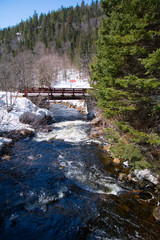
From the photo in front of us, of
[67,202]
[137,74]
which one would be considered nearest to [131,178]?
[67,202]

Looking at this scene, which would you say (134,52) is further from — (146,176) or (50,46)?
(50,46)

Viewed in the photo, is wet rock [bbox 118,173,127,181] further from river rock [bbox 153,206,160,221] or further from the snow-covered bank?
the snow-covered bank

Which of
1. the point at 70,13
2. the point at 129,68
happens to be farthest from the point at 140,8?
the point at 70,13

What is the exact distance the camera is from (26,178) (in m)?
6.64

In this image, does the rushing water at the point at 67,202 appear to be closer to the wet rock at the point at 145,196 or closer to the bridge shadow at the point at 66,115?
the wet rock at the point at 145,196

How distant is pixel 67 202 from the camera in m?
5.43

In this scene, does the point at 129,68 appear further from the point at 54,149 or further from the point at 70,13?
the point at 70,13

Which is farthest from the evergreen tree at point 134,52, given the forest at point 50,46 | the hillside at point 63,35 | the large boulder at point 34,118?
the hillside at point 63,35

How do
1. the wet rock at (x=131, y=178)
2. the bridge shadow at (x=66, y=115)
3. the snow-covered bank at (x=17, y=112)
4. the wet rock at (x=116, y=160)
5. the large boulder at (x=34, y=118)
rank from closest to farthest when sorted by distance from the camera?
1. the wet rock at (x=131, y=178)
2. the wet rock at (x=116, y=160)
3. the snow-covered bank at (x=17, y=112)
4. the large boulder at (x=34, y=118)
5. the bridge shadow at (x=66, y=115)

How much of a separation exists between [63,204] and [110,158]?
4191 millimetres

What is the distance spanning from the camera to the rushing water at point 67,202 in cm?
434

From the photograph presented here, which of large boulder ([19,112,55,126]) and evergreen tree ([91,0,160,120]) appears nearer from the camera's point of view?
evergreen tree ([91,0,160,120])

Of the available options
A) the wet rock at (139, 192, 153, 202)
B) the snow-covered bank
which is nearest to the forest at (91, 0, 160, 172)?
the wet rock at (139, 192, 153, 202)

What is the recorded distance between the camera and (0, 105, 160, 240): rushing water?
4.34 meters
